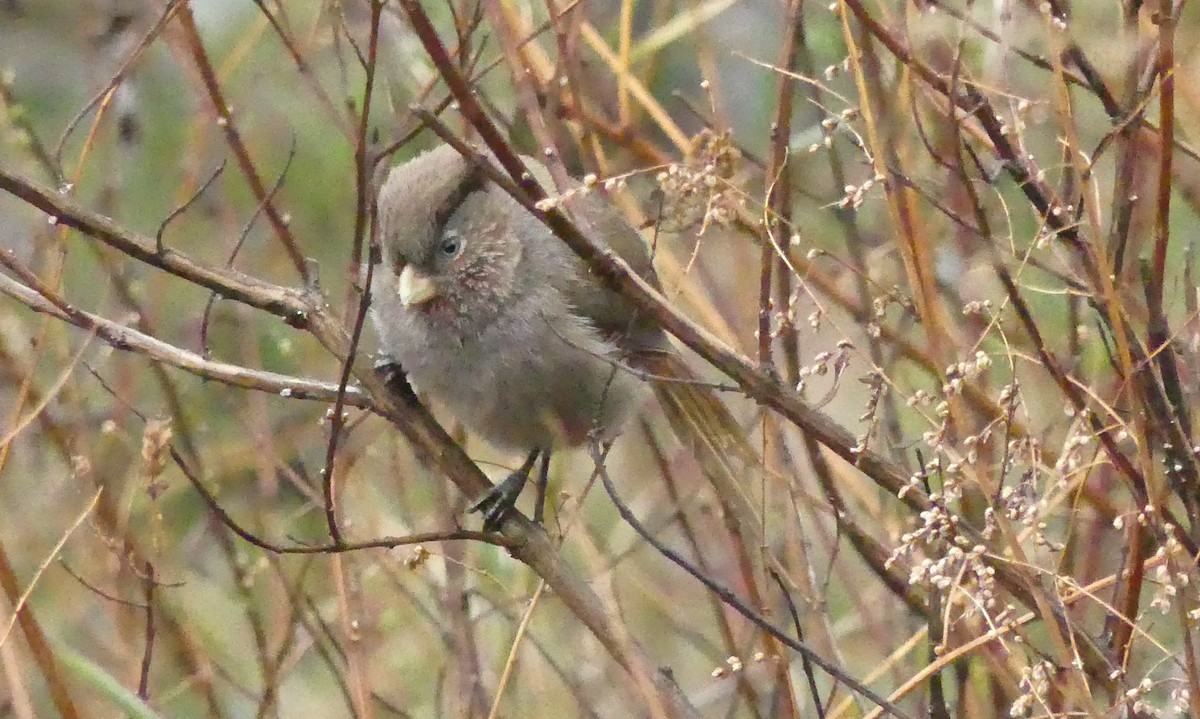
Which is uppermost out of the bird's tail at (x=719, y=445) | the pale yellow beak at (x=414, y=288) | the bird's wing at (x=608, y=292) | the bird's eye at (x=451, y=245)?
the bird's eye at (x=451, y=245)

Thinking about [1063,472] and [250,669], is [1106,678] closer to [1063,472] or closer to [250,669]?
[1063,472]

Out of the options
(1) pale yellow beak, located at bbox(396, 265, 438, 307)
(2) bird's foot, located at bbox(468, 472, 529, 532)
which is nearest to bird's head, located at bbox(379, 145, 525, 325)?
(1) pale yellow beak, located at bbox(396, 265, 438, 307)

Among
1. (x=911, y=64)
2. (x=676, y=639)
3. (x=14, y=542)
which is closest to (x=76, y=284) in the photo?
(x=14, y=542)

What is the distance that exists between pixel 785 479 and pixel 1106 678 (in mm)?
558

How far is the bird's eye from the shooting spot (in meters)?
2.84

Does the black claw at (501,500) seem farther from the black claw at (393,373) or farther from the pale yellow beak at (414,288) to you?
the pale yellow beak at (414,288)

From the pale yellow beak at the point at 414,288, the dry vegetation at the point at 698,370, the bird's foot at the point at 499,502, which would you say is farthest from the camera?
the pale yellow beak at the point at 414,288

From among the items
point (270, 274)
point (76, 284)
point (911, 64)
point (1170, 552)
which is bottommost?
point (1170, 552)

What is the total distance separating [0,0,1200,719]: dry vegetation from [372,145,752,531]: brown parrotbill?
0.41 feet

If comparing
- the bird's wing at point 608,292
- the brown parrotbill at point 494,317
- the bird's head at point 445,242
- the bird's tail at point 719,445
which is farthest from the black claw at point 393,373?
the bird's tail at point 719,445

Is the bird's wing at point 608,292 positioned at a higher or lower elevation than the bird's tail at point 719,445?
higher

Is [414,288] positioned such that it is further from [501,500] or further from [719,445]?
[719,445]

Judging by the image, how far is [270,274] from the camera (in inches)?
180

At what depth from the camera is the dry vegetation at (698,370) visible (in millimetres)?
1788
